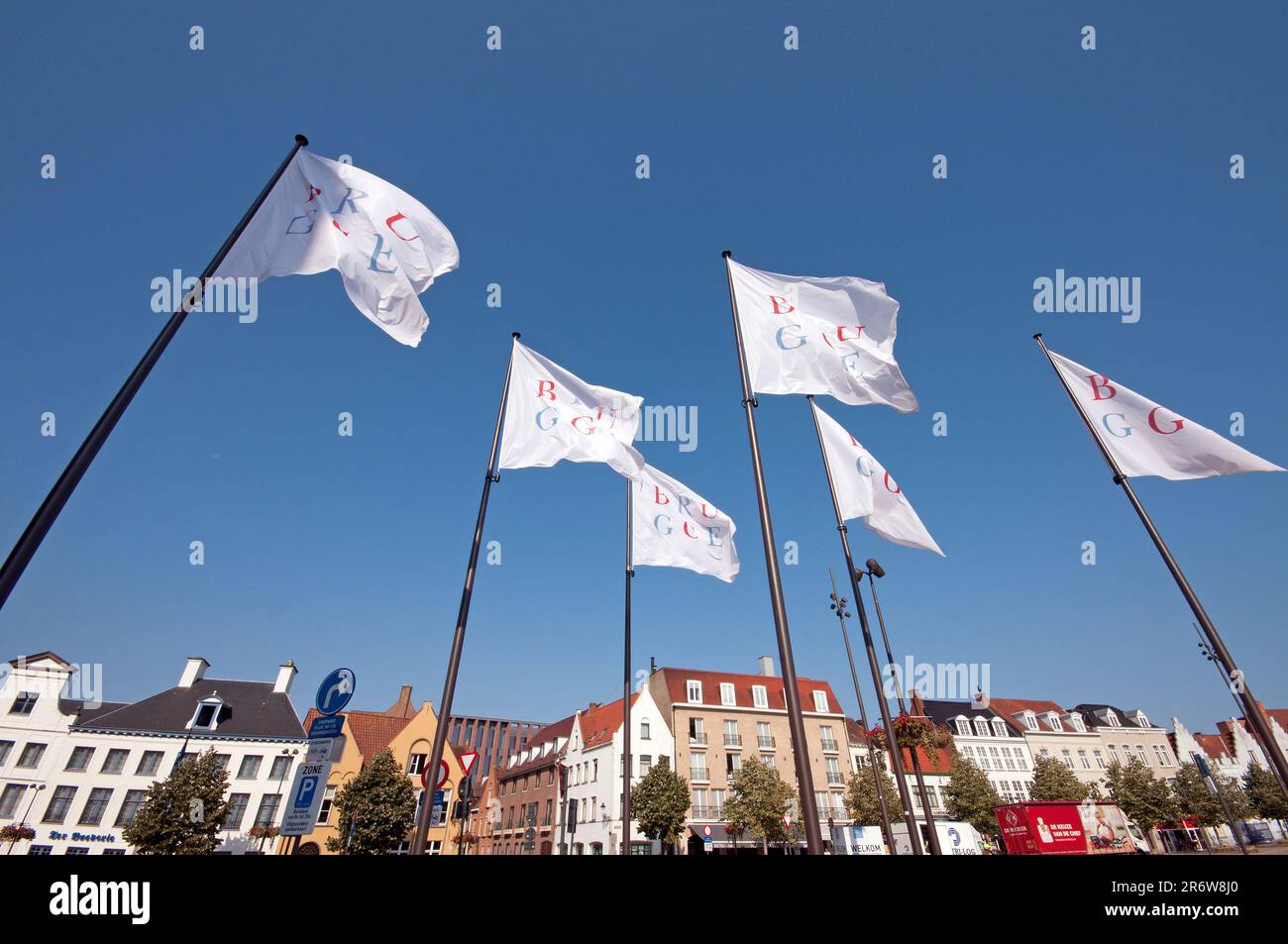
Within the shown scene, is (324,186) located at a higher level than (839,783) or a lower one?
higher

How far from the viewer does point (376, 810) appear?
3856 centimetres

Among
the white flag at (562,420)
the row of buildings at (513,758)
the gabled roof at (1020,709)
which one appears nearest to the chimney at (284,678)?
the row of buildings at (513,758)

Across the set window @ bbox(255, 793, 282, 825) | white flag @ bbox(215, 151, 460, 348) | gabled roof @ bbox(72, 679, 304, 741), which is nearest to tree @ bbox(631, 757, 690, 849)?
window @ bbox(255, 793, 282, 825)

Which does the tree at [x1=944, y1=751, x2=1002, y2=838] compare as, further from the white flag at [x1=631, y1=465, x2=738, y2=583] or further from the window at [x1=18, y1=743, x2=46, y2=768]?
the window at [x1=18, y1=743, x2=46, y2=768]

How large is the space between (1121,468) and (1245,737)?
328ft

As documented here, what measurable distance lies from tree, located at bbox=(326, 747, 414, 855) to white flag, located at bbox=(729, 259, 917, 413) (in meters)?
41.3

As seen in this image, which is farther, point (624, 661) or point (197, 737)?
point (197, 737)

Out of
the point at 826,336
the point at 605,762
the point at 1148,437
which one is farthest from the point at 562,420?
the point at 605,762

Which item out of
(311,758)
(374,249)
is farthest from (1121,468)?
(311,758)

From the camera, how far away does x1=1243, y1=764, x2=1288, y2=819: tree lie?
57.1 m

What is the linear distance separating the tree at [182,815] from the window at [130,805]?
24.7ft

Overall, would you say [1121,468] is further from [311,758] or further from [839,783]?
[839,783]
